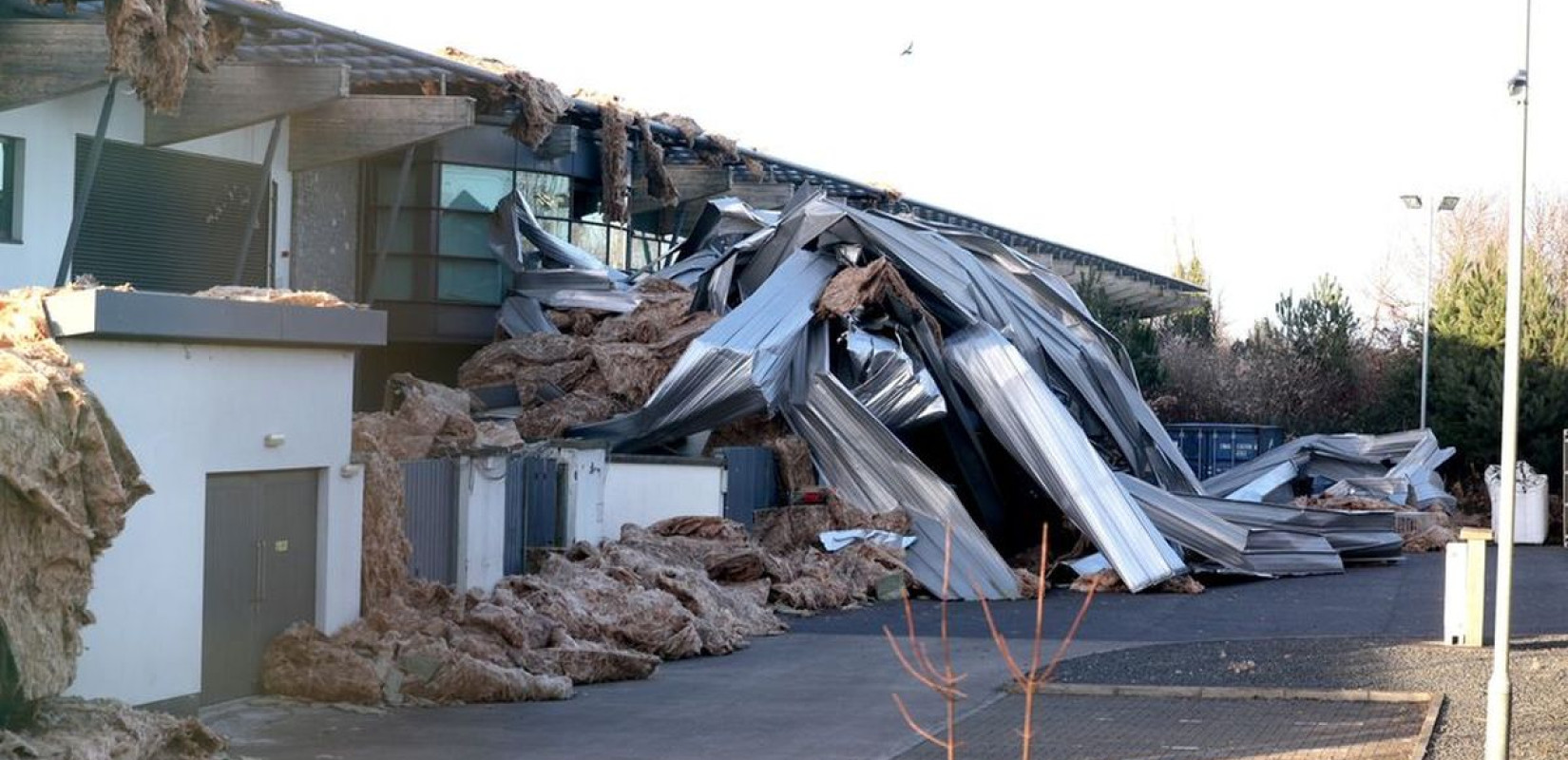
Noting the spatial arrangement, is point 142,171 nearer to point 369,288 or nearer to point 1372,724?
point 369,288

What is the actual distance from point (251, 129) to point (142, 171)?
228cm

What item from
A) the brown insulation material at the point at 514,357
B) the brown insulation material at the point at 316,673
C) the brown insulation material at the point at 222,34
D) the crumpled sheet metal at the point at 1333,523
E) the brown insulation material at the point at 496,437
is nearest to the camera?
the brown insulation material at the point at 316,673

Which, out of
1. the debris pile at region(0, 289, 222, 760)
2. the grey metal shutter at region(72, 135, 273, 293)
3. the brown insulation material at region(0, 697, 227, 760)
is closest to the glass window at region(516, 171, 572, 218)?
the grey metal shutter at region(72, 135, 273, 293)

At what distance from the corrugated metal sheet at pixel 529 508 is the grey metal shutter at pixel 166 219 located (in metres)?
6.39

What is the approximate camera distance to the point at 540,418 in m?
25.0

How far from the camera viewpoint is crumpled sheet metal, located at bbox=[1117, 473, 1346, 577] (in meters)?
25.3

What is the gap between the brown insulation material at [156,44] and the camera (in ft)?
56.7

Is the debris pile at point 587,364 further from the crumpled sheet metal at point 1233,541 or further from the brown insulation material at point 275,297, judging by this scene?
the brown insulation material at point 275,297

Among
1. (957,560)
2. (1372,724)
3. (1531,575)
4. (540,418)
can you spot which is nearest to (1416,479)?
(1531,575)

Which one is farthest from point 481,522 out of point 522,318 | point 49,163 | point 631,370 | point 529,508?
point 522,318

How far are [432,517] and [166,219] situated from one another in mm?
8983

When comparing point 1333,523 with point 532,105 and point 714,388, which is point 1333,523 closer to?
point 714,388

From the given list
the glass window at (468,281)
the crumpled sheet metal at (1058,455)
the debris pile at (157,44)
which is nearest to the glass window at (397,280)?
the glass window at (468,281)

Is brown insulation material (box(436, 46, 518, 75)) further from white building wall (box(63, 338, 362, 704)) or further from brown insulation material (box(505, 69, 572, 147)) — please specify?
white building wall (box(63, 338, 362, 704))
